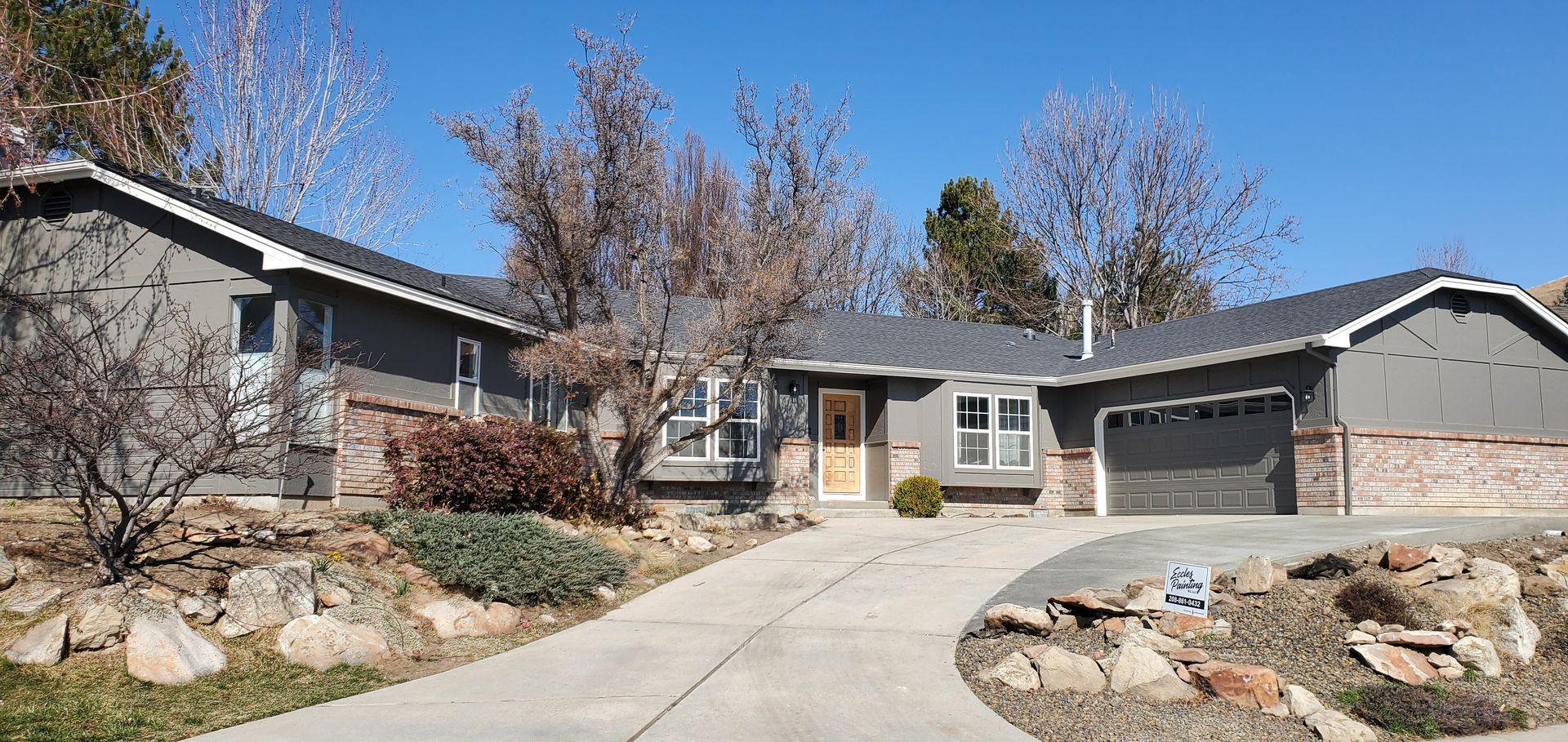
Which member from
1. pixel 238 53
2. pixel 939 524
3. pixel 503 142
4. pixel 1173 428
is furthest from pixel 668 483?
pixel 238 53

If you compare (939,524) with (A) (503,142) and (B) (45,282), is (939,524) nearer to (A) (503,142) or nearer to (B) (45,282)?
(A) (503,142)

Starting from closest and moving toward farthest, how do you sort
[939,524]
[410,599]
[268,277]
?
[410,599], [268,277], [939,524]

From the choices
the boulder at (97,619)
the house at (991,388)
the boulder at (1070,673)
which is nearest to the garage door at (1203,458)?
the house at (991,388)

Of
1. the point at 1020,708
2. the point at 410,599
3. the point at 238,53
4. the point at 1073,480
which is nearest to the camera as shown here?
the point at 1020,708

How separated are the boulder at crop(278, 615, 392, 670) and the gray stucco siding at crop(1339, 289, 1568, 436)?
50.2 ft

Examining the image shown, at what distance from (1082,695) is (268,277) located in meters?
11.0

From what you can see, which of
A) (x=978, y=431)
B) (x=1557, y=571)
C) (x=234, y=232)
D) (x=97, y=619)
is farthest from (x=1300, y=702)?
(x=978, y=431)

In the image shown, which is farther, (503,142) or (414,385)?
(414,385)

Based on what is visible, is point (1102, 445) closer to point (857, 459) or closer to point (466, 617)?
point (857, 459)

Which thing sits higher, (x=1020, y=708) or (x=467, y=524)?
(x=467, y=524)

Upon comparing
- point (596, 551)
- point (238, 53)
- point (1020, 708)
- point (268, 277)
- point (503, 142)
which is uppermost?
point (238, 53)

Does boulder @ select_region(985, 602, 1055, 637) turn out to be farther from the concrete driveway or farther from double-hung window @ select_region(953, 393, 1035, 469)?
double-hung window @ select_region(953, 393, 1035, 469)

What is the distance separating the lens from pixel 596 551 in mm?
12359

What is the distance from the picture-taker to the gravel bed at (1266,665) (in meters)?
7.59
